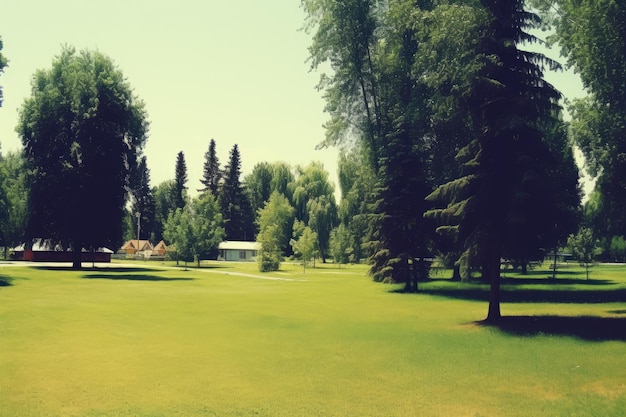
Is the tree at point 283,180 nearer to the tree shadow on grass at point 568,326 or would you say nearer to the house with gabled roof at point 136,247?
the house with gabled roof at point 136,247

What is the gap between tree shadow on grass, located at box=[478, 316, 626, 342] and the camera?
19.5 m

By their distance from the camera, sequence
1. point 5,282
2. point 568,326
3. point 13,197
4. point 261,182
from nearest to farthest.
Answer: point 568,326, point 5,282, point 13,197, point 261,182

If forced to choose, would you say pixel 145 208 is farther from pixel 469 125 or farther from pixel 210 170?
pixel 469 125

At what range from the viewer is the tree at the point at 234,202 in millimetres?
115688

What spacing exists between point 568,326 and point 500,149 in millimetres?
7418

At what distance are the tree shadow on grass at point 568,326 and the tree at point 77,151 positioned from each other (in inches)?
1624

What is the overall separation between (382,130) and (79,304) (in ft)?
86.6

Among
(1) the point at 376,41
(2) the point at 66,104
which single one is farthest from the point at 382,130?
(2) the point at 66,104

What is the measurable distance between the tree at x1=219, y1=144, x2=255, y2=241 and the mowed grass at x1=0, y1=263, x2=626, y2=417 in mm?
86245

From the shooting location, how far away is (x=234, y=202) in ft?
381

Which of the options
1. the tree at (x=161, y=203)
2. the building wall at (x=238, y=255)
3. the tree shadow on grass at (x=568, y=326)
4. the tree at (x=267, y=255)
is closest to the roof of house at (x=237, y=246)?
the building wall at (x=238, y=255)

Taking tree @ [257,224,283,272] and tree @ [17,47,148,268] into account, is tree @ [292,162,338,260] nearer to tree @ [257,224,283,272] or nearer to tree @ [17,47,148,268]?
tree @ [257,224,283,272]

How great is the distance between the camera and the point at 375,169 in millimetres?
44750

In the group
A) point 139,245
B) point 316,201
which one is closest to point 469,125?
point 316,201
